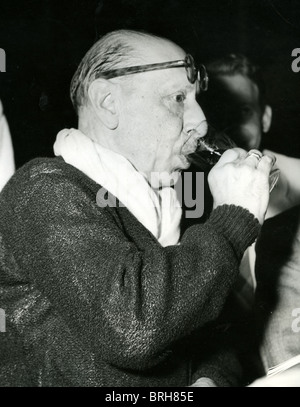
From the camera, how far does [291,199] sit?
1.83 m

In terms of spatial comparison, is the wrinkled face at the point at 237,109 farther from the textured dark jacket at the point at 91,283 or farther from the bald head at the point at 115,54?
the textured dark jacket at the point at 91,283

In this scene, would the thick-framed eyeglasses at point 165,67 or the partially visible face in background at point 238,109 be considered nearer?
the thick-framed eyeglasses at point 165,67

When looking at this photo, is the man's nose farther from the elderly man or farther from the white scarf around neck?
the white scarf around neck

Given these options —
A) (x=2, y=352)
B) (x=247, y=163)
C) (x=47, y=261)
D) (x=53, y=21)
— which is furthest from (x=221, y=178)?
(x=53, y=21)

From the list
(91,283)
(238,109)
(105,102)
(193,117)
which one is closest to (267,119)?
(238,109)

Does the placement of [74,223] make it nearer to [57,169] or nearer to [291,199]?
[57,169]

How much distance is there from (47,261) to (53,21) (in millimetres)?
985

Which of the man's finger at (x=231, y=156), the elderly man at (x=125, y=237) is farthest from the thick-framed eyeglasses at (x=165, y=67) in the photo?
the man's finger at (x=231, y=156)

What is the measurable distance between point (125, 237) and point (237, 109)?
1.20m

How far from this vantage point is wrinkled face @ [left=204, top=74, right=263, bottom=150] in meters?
1.94

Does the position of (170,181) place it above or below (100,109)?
below

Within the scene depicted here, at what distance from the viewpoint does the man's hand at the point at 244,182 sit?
92cm

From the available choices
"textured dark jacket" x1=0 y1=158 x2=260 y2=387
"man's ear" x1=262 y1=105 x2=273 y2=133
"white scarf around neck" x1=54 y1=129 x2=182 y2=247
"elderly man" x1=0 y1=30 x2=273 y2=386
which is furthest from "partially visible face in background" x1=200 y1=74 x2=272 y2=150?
"textured dark jacket" x1=0 y1=158 x2=260 y2=387

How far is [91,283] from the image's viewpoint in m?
0.80
